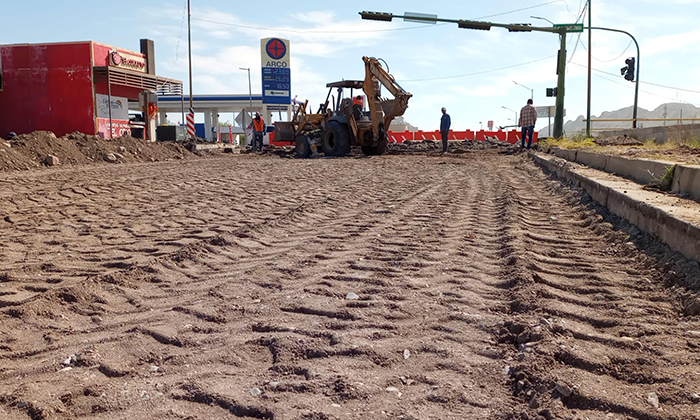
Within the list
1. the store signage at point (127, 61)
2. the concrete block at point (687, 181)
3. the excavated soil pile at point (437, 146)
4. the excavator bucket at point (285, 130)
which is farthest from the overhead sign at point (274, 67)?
the concrete block at point (687, 181)

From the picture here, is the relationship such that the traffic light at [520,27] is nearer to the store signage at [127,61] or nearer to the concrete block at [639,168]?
the concrete block at [639,168]

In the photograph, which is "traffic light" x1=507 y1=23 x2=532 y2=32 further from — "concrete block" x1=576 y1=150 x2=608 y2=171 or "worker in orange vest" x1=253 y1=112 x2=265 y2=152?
"concrete block" x1=576 y1=150 x2=608 y2=171

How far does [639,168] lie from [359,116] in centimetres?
1296

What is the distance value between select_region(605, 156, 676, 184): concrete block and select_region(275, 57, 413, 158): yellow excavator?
428 inches

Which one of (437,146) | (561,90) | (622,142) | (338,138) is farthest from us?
(437,146)

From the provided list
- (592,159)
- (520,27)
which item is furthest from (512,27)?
(592,159)

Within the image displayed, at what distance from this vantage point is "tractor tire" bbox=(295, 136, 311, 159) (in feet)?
68.2

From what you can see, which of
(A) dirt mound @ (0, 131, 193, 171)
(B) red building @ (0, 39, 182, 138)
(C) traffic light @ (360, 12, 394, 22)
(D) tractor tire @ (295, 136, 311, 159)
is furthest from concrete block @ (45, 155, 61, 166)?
(C) traffic light @ (360, 12, 394, 22)

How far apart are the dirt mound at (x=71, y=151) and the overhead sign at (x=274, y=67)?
838 inches

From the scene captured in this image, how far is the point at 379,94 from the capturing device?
66.1 feet

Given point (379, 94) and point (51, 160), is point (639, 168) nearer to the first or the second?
point (379, 94)

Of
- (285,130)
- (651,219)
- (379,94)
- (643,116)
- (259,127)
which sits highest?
(643,116)

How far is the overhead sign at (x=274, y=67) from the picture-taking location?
40.9 meters

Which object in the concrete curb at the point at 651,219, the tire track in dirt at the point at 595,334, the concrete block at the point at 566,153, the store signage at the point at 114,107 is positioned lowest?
the tire track in dirt at the point at 595,334
